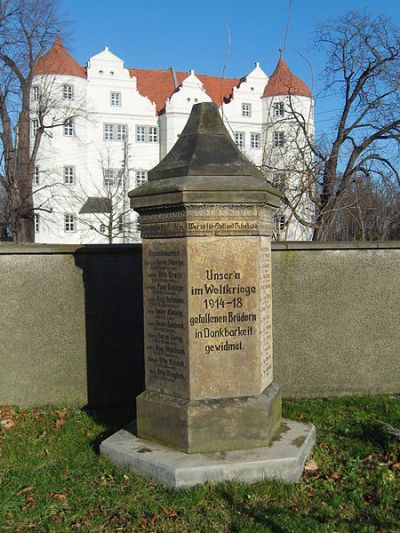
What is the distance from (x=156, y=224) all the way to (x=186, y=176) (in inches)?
20.8

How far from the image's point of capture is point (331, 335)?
7051 mm

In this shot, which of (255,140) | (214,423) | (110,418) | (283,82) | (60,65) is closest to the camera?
(214,423)

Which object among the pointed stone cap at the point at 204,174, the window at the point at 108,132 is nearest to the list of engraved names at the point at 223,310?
the pointed stone cap at the point at 204,174

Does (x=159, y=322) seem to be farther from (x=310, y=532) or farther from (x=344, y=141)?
(x=344, y=141)

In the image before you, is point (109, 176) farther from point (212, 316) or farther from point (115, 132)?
point (212, 316)

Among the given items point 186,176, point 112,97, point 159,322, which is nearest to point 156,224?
point 186,176

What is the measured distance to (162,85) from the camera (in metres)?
49.7

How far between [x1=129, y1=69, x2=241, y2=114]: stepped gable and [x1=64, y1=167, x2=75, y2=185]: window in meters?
10.4

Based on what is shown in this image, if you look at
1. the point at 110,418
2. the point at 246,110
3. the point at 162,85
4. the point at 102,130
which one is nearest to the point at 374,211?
the point at 110,418

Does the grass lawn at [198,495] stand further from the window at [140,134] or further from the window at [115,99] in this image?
the window at [115,99]

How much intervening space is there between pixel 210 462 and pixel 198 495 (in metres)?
0.35

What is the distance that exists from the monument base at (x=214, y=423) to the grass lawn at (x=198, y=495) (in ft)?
1.44

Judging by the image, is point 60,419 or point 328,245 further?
point 328,245

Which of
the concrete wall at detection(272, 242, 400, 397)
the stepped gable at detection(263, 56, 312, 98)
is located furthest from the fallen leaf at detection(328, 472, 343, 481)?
A: the stepped gable at detection(263, 56, 312, 98)
